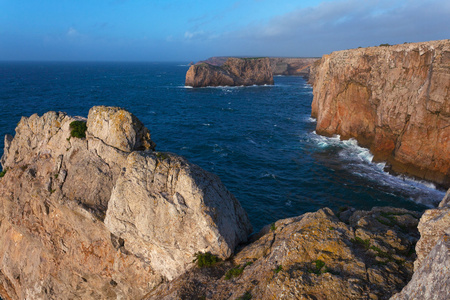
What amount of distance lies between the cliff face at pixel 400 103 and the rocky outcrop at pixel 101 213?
3639cm

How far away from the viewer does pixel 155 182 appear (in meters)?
16.9

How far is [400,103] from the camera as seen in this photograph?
149 ft

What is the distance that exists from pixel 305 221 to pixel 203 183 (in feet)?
21.7

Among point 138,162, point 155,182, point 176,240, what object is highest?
point 138,162

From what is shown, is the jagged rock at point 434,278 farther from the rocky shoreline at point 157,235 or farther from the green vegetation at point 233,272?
the green vegetation at point 233,272

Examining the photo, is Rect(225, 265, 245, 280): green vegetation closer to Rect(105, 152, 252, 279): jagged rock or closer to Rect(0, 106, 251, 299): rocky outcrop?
Rect(105, 152, 252, 279): jagged rock

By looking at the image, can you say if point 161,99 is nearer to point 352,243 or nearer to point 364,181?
point 364,181

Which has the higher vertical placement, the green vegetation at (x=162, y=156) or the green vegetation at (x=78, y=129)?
the green vegetation at (x=78, y=129)

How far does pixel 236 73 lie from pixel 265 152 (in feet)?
380

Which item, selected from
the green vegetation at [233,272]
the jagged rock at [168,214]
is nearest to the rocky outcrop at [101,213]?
the jagged rock at [168,214]

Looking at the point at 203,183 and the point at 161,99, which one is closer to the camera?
the point at 203,183

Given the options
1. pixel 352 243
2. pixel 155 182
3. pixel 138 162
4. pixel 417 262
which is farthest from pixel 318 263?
pixel 138 162

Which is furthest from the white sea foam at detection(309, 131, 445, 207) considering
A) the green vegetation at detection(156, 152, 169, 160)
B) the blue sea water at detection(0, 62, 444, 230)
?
the green vegetation at detection(156, 152, 169, 160)

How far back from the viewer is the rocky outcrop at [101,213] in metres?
16.4
